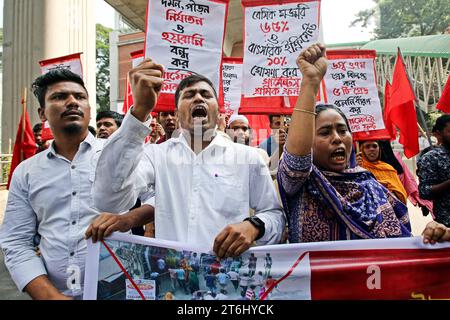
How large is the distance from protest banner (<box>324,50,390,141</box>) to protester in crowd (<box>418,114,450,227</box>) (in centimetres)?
79

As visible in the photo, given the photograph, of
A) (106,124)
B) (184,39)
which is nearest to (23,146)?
(106,124)

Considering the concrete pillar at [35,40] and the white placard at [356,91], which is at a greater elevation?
the concrete pillar at [35,40]

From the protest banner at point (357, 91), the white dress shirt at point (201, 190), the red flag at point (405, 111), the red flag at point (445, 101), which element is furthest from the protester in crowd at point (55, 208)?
the red flag at point (405, 111)

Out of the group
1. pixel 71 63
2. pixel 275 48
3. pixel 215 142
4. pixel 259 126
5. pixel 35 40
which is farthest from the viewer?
pixel 35 40

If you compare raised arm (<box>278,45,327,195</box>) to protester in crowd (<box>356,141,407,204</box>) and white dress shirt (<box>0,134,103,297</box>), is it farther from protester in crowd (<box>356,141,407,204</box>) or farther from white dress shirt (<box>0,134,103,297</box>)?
protester in crowd (<box>356,141,407,204</box>)

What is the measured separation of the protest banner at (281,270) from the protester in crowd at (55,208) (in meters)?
0.16

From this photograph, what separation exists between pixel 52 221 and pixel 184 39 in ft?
5.48

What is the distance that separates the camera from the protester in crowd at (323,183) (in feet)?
5.22

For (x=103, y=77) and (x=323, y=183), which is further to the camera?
(x=103, y=77)

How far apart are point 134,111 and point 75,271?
0.74 meters

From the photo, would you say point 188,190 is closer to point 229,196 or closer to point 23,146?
point 229,196

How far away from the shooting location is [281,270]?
1.63 m

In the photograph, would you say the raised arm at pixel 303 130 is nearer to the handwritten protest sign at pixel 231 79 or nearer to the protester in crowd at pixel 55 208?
the protester in crowd at pixel 55 208
